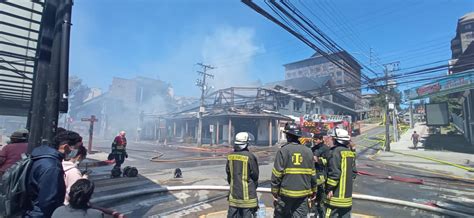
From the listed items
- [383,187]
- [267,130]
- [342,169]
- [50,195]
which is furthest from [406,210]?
[267,130]

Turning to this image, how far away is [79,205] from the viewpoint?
2482 mm

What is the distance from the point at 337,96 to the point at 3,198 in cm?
5322

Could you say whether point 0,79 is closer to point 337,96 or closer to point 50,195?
point 50,195

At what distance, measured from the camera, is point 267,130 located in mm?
31094

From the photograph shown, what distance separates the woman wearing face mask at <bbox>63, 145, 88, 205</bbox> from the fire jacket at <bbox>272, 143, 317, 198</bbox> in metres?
2.54

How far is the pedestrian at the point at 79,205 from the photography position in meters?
2.40

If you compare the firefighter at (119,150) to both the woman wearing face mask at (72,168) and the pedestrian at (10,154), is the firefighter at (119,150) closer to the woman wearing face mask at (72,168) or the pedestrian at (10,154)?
the pedestrian at (10,154)

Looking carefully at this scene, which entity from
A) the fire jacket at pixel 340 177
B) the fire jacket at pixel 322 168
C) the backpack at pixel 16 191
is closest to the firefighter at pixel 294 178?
the fire jacket at pixel 340 177

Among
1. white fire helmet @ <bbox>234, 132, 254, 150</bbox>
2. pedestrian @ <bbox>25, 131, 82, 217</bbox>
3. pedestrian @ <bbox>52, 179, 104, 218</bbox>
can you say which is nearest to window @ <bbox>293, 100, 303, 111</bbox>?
white fire helmet @ <bbox>234, 132, 254, 150</bbox>

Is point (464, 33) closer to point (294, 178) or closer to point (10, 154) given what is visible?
point (294, 178)

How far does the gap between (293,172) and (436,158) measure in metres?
19.9

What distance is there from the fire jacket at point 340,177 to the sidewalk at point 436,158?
38.1 ft

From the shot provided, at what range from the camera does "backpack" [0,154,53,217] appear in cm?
230

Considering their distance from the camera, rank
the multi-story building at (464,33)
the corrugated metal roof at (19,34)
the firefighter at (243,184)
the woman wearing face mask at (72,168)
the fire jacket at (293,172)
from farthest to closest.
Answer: the multi-story building at (464,33) → the corrugated metal roof at (19,34) → the firefighter at (243,184) → the fire jacket at (293,172) → the woman wearing face mask at (72,168)
